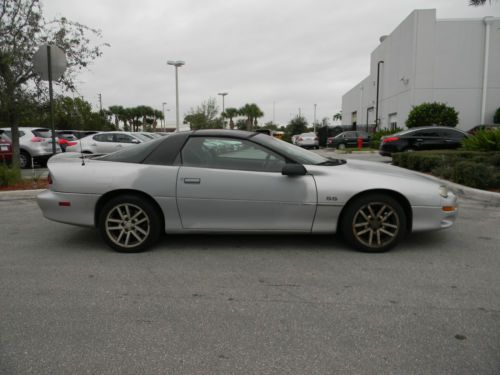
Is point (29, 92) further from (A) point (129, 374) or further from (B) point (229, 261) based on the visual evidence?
(A) point (129, 374)

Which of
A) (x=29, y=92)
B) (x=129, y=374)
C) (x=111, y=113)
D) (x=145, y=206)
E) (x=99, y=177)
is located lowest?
(x=129, y=374)

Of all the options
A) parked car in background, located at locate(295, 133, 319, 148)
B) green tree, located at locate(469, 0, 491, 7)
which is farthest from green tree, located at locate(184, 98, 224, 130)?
green tree, located at locate(469, 0, 491, 7)

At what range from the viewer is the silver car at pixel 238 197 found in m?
4.18

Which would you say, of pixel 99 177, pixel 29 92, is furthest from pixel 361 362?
pixel 29 92

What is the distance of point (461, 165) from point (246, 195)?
565 centimetres

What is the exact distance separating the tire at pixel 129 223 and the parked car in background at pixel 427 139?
11594 millimetres

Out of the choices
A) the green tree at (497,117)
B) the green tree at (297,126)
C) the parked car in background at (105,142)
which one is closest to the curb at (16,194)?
the parked car in background at (105,142)

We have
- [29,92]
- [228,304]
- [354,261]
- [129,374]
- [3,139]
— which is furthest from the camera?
[3,139]

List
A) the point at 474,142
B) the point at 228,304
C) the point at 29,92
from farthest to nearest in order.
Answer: the point at 474,142
the point at 29,92
the point at 228,304

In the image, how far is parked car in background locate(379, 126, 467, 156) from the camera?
13914 millimetres

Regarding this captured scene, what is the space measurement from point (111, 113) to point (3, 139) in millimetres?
66519

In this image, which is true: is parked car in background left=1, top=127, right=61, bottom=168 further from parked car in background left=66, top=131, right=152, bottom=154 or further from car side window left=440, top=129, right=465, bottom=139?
car side window left=440, top=129, right=465, bottom=139

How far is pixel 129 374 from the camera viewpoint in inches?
86.7

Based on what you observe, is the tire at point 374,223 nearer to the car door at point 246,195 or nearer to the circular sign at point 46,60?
the car door at point 246,195
